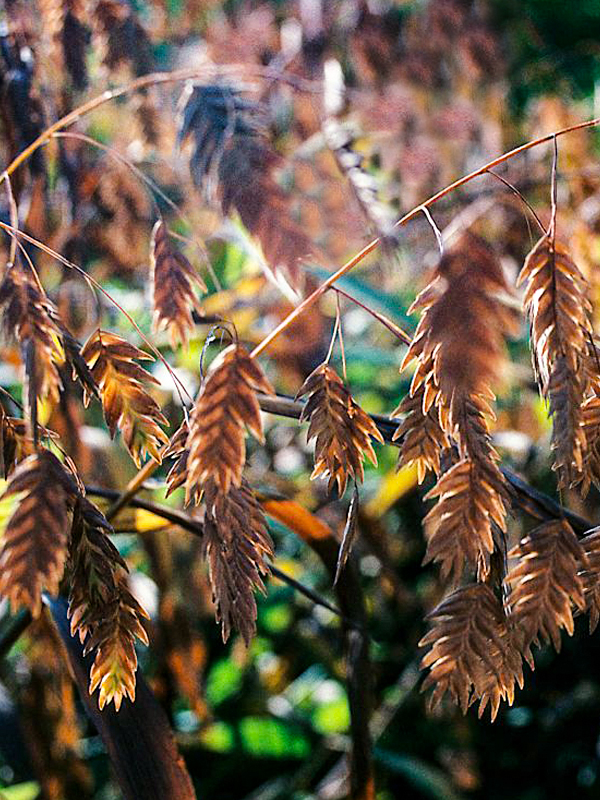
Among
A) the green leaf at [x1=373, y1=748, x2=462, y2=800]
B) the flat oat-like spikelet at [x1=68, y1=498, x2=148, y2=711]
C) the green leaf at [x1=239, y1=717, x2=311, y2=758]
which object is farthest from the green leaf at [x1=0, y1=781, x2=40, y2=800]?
the flat oat-like spikelet at [x1=68, y1=498, x2=148, y2=711]

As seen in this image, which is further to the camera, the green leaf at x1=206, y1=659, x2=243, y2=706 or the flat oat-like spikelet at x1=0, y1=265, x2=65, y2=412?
the green leaf at x1=206, y1=659, x2=243, y2=706

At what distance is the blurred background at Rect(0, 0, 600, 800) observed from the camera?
0.83 m

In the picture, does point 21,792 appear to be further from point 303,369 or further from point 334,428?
point 334,428

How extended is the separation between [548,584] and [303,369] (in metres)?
0.69

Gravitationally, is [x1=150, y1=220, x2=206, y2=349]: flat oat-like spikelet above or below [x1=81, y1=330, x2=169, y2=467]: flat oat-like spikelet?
above

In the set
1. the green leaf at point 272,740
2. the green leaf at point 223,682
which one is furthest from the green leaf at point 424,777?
the green leaf at point 223,682

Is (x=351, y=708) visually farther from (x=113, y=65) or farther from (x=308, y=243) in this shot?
(x=113, y=65)

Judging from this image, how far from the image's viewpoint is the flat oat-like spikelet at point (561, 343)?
364 mm

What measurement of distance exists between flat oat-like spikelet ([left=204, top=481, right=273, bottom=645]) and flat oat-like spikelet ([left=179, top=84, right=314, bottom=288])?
0.16 metres

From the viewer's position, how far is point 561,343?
37cm

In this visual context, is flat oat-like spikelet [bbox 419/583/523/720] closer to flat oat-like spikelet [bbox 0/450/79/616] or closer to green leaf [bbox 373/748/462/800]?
flat oat-like spikelet [bbox 0/450/79/616]

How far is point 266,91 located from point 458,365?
3.27 ft

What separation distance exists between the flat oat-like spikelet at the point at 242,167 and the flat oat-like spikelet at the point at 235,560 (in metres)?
0.16

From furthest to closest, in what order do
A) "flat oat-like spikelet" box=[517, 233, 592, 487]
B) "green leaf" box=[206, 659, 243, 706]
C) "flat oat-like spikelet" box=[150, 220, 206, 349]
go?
"green leaf" box=[206, 659, 243, 706]
"flat oat-like spikelet" box=[150, 220, 206, 349]
"flat oat-like spikelet" box=[517, 233, 592, 487]
